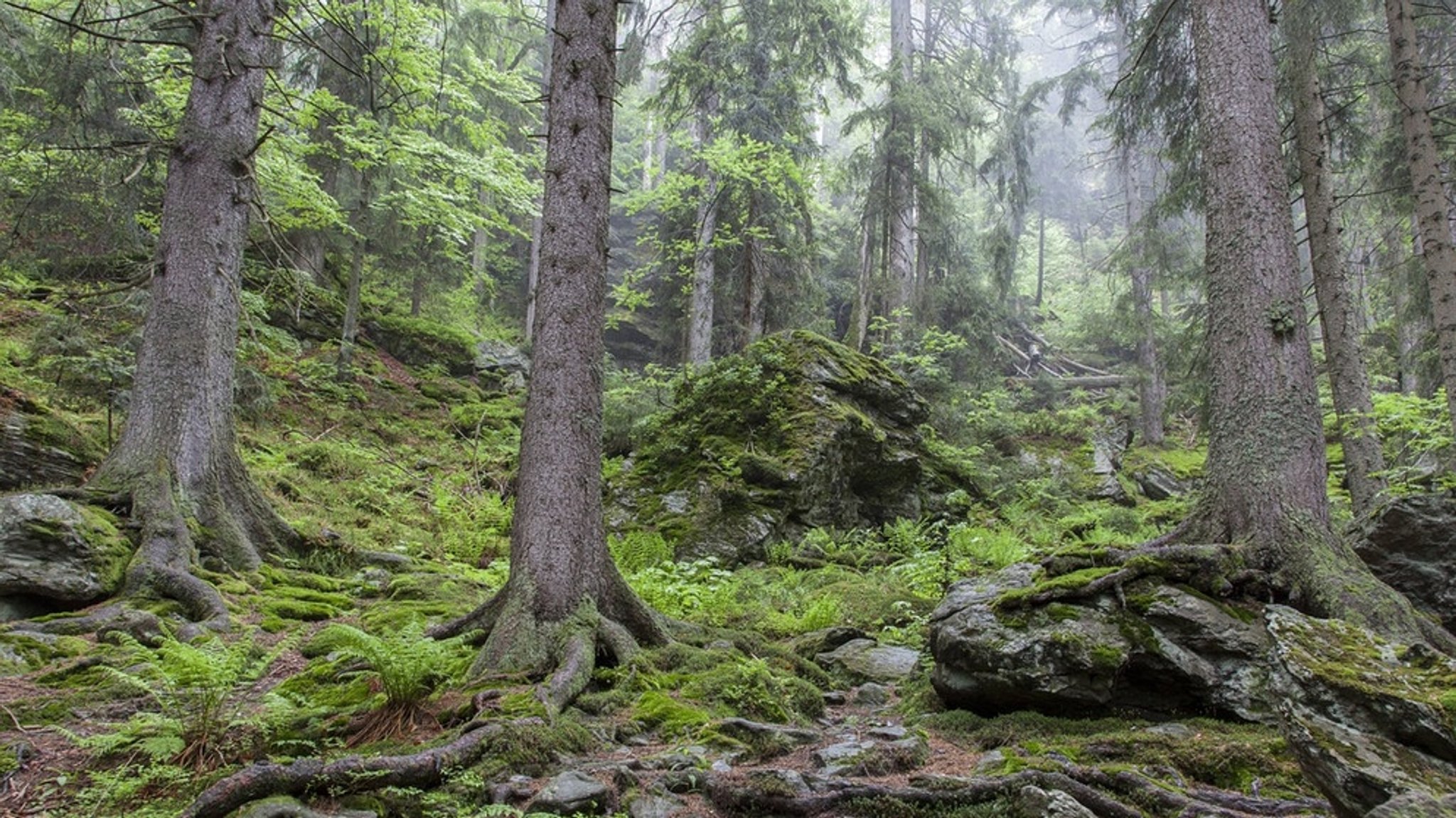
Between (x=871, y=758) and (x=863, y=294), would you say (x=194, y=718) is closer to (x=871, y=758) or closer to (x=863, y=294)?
(x=871, y=758)

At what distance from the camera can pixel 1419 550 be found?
21.5 ft

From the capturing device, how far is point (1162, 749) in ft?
12.4

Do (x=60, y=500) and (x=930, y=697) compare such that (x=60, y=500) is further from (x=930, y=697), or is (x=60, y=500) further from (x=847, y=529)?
(x=847, y=529)

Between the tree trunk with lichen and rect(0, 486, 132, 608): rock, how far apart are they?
2.89m

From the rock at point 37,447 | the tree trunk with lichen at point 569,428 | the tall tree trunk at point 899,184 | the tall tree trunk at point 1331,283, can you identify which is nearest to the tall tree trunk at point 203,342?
the rock at point 37,447

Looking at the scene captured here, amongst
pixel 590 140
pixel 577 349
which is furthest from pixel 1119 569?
pixel 590 140

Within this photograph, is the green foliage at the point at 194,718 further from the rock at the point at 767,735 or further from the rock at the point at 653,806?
the rock at the point at 767,735

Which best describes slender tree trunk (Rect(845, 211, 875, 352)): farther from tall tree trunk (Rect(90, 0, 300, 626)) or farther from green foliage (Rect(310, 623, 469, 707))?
green foliage (Rect(310, 623, 469, 707))

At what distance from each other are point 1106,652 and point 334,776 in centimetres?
414

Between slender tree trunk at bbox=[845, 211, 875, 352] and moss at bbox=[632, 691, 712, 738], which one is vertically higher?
slender tree trunk at bbox=[845, 211, 875, 352]

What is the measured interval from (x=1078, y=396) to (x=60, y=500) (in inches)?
876

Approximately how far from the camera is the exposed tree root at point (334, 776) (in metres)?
2.63

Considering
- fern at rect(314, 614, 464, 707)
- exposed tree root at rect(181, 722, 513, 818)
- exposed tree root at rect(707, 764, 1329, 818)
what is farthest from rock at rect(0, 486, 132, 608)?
exposed tree root at rect(707, 764, 1329, 818)

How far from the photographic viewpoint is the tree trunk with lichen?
5047mm
